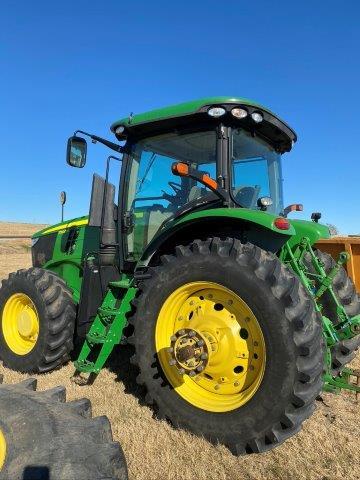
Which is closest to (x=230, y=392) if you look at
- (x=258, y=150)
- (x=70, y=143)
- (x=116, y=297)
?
(x=116, y=297)

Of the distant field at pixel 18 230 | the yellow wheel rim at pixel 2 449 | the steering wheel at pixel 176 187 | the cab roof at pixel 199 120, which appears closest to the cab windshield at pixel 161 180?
the steering wheel at pixel 176 187

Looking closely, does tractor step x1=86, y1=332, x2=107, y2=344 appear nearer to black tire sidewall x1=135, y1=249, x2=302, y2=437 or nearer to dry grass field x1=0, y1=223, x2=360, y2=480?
dry grass field x1=0, y1=223, x2=360, y2=480

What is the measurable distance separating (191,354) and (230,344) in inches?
11.3

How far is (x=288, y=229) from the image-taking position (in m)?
3.01

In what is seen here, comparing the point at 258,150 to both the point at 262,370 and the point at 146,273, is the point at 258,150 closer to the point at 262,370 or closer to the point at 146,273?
the point at 146,273

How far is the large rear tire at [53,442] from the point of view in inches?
77.3

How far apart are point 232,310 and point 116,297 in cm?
141

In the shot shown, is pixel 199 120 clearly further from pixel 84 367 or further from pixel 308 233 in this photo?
pixel 84 367

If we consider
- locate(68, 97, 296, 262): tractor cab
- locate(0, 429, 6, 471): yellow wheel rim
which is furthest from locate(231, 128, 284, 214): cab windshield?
locate(0, 429, 6, 471): yellow wheel rim

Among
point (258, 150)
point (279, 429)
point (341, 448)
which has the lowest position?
point (341, 448)

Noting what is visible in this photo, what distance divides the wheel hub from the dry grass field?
0.44 meters

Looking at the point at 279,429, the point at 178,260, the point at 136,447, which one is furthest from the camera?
the point at 178,260

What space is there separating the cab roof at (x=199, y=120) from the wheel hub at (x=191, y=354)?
71.5 inches

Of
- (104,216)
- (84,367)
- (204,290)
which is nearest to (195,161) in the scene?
(104,216)
